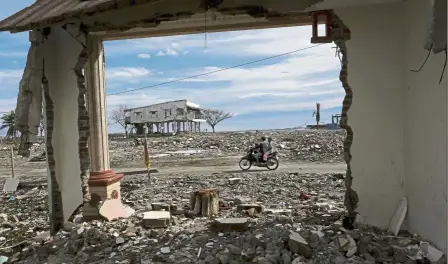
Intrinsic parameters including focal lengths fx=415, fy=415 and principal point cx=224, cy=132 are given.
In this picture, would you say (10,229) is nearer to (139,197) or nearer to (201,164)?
(139,197)

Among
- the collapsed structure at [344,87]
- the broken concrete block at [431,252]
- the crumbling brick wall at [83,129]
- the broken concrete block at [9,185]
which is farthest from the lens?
the broken concrete block at [9,185]

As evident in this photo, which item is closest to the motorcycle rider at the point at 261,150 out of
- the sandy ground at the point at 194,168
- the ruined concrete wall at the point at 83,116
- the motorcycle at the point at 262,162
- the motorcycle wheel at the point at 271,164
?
the motorcycle at the point at 262,162

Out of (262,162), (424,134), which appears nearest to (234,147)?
(262,162)

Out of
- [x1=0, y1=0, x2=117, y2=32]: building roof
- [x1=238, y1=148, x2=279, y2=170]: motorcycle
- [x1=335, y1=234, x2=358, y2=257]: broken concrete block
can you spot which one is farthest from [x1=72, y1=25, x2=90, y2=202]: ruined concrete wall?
[x1=238, y1=148, x2=279, y2=170]: motorcycle

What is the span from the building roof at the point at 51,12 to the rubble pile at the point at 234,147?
42.9 feet

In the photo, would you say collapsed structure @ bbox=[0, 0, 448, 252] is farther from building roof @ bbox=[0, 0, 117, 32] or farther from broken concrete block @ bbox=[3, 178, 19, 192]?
broken concrete block @ bbox=[3, 178, 19, 192]

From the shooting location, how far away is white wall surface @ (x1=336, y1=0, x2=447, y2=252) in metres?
4.76

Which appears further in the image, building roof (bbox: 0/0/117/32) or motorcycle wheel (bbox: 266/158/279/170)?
motorcycle wheel (bbox: 266/158/279/170)

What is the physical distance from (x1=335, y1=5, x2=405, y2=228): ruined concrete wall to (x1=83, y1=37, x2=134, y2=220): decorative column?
3.62 meters

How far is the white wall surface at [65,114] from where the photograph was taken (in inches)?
249

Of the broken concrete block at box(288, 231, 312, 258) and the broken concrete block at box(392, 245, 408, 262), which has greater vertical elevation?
the broken concrete block at box(288, 231, 312, 258)

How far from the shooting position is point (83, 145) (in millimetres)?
6367

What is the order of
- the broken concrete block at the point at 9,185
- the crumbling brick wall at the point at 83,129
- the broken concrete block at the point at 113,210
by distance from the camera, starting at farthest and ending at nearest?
the broken concrete block at the point at 9,185
the crumbling brick wall at the point at 83,129
the broken concrete block at the point at 113,210

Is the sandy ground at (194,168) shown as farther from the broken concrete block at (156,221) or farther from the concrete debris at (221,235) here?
the broken concrete block at (156,221)
